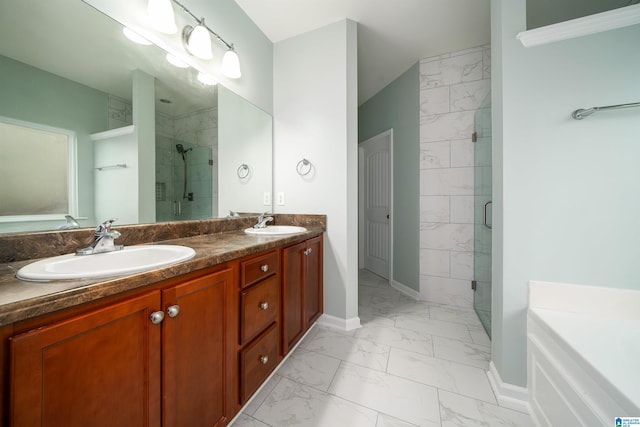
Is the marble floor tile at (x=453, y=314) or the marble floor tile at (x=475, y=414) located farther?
the marble floor tile at (x=453, y=314)

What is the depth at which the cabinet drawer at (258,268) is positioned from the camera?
1.04m

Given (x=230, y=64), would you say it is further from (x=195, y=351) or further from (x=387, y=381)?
(x=387, y=381)

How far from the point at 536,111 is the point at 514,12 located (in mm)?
555

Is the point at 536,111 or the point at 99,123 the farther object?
the point at 536,111

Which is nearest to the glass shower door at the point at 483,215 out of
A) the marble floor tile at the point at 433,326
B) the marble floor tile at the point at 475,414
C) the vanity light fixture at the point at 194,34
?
the marble floor tile at the point at 433,326

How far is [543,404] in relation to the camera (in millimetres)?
1053

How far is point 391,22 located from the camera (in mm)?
1989

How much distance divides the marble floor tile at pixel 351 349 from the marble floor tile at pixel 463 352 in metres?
0.39

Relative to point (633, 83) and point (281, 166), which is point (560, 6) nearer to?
point (633, 83)

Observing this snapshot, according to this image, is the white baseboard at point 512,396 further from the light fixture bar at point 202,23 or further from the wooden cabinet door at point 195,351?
the light fixture bar at point 202,23

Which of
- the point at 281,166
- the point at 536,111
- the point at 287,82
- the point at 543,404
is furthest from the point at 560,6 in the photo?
the point at 543,404

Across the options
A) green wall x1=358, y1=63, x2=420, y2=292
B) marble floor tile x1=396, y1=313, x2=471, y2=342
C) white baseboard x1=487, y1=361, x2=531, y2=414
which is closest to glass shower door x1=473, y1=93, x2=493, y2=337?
marble floor tile x1=396, y1=313, x2=471, y2=342

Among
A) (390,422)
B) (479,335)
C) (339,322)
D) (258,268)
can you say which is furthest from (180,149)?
(479,335)

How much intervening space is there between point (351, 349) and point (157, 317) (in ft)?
4.55
